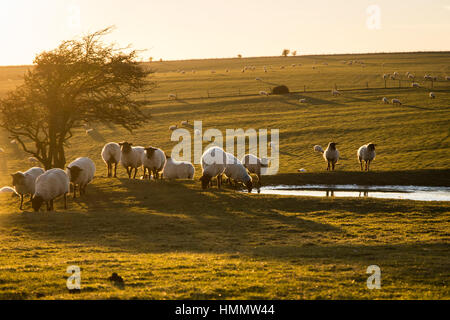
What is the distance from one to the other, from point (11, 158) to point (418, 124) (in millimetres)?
43451

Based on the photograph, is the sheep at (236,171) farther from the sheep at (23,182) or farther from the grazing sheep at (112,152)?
the sheep at (23,182)

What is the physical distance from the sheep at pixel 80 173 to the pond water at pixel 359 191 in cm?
962

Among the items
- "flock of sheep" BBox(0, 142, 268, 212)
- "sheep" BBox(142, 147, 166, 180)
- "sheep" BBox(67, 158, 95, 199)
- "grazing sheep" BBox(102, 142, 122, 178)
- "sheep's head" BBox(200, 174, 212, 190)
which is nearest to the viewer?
"flock of sheep" BBox(0, 142, 268, 212)

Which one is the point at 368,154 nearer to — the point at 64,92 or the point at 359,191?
the point at 359,191

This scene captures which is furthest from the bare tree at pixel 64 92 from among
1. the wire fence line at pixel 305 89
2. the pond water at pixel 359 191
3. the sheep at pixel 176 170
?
the wire fence line at pixel 305 89

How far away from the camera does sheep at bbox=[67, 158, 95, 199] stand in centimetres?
2533

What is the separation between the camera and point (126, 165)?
105 feet

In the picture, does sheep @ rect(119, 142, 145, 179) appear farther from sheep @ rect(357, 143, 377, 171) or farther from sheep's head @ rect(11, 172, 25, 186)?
sheep @ rect(357, 143, 377, 171)

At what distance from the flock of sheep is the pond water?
2.12 meters

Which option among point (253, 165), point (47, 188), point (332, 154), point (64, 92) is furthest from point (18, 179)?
point (332, 154)

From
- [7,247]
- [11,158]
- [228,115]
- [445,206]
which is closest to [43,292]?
[7,247]

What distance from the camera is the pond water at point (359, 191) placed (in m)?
26.6

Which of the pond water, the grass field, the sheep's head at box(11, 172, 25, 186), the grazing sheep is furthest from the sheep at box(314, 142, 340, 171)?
the sheep's head at box(11, 172, 25, 186)
